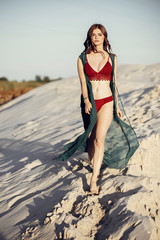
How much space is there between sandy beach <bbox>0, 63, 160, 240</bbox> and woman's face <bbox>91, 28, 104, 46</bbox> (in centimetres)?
165

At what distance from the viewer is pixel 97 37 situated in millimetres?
3033

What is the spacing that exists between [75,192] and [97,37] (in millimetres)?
1857

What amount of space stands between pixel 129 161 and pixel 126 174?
416 millimetres

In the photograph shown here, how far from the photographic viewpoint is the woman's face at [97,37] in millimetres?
3016

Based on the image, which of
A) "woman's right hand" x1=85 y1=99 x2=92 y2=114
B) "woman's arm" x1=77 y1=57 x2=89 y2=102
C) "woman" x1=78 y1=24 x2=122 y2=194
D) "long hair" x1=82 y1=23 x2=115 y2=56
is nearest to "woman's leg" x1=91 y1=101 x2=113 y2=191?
"woman" x1=78 y1=24 x2=122 y2=194

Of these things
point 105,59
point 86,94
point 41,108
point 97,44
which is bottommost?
point 41,108

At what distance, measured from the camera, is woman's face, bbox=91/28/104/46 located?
3016mm

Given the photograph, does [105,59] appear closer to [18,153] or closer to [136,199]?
[136,199]

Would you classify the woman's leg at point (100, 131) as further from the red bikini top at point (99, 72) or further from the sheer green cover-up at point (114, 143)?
the red bikini top at point (99, 72)

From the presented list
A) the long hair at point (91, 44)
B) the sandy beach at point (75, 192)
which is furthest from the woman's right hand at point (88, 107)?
the sandy beach at point (75, 192)

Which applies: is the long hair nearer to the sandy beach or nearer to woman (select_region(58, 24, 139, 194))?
woman (select_region(58, 24, 139, 194))

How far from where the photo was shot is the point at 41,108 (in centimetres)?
945

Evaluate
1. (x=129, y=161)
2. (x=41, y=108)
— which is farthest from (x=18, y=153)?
(x=41, y=108)

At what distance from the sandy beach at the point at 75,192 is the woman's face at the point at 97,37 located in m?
1.65
